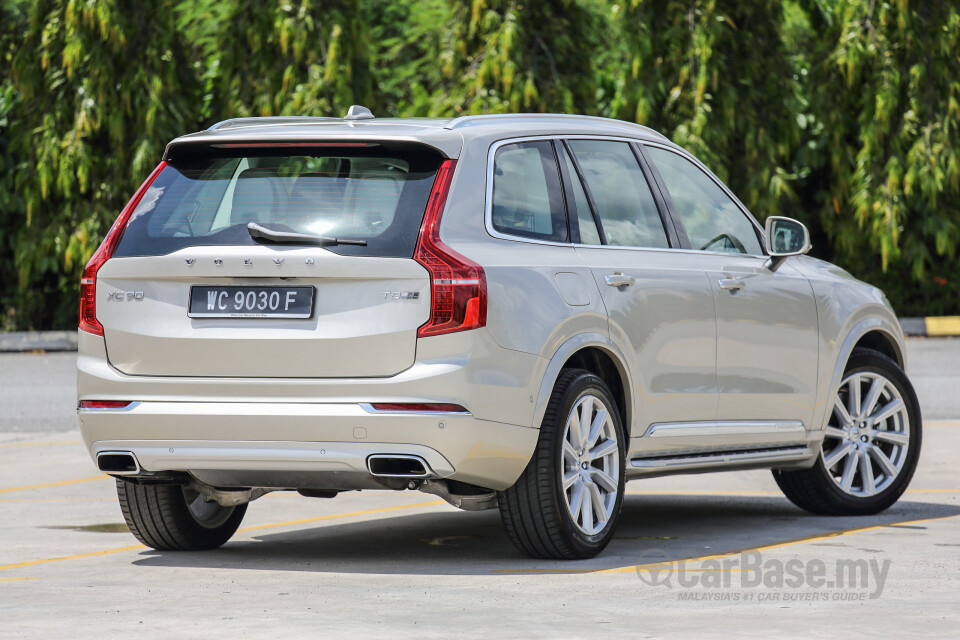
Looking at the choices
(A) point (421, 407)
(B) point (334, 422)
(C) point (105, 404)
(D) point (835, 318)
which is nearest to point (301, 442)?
(B) point (334, 422)

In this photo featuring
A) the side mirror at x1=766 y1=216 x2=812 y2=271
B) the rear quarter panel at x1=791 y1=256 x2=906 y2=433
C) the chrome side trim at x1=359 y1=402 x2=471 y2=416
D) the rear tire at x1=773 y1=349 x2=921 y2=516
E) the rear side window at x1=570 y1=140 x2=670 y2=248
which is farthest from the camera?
the rear tire at x1=773 y1=349 x2=921 y2=516

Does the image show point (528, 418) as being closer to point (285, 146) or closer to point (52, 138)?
point (285, 146)

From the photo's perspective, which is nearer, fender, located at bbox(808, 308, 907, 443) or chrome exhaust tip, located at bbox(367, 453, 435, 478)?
chrome exhaust tip, located at bbox(367, 453, 435, 478)

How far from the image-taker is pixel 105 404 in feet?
22.3

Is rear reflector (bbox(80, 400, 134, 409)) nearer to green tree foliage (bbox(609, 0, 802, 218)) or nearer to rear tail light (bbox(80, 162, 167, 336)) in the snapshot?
rear tail light (bbox(80, 162, 167, 336))

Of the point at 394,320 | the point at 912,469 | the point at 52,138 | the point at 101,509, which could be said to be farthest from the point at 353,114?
the point at 52,138

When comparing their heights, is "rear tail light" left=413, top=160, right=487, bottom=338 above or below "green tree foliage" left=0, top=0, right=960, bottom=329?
above

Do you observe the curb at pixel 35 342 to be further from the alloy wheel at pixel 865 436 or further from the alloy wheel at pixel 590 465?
the alloy wheel at pixel 590 465

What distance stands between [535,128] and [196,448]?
202 cm

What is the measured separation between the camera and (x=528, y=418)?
662 centimetres

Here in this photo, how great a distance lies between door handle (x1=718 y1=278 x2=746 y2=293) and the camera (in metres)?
7.83

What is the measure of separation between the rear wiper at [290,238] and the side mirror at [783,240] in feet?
8.32

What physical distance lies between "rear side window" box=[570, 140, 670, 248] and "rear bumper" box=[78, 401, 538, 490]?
49.6 inches

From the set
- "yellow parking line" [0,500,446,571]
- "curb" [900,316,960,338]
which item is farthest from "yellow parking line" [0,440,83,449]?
"curb" [900,316,960,338]
